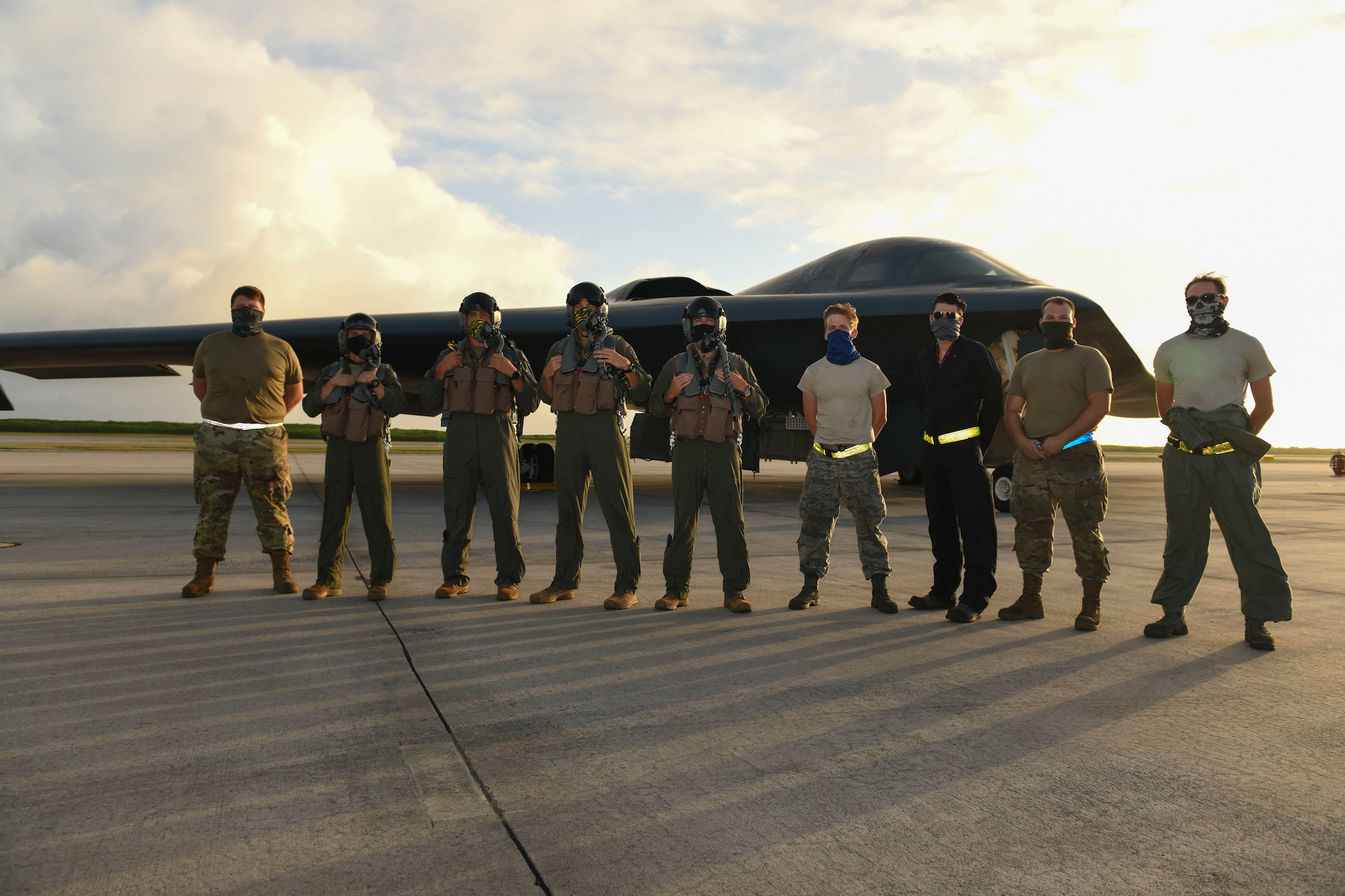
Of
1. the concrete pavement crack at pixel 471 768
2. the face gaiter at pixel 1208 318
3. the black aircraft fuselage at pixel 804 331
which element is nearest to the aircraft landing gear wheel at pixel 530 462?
the black aircraft fuselage at pixel 804 331

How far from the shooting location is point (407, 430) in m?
67.6

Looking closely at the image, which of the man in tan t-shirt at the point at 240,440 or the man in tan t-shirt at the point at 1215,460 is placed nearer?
the man in tan t-shirt at the point at 1215,460

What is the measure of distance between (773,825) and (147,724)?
7.91ft

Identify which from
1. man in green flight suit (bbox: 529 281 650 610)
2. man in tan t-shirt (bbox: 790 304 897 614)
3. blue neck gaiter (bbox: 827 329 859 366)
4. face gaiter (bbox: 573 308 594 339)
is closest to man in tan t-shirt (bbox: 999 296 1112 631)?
man in tan t-shirt (bbox: 790 304 897 614)

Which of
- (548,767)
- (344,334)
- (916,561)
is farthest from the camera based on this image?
(916,561)

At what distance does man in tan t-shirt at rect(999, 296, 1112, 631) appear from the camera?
545 centimetres

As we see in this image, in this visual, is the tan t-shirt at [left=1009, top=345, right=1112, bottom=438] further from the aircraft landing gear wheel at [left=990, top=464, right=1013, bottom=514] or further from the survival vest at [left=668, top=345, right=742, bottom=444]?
the aircraft landing gear wheel at [left=990, top=464, right=1013, bottom=514]

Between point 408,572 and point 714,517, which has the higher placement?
point 714,517

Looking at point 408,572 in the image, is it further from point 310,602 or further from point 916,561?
point 916,561

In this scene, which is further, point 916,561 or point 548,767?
point 916,561

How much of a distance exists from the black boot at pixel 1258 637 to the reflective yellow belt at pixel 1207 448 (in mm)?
935

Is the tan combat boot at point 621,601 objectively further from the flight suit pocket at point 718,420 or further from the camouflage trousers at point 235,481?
the camouflage trousers at point 235,481

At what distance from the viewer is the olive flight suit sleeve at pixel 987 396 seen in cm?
580

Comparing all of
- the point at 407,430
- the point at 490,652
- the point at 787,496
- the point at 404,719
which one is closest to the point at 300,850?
the point at 404,719
